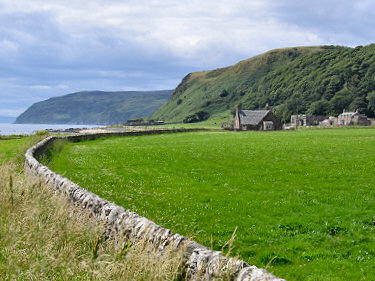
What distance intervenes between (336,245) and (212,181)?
9645 millimetres

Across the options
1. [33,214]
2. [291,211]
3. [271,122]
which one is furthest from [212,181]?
[271,122]

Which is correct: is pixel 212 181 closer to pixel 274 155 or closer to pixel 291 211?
pixel 291 211

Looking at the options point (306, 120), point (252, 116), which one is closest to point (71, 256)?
point (252, 116)

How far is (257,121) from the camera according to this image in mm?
116938

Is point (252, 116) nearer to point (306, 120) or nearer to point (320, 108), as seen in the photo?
point (306, 120)

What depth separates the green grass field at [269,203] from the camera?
9.08m

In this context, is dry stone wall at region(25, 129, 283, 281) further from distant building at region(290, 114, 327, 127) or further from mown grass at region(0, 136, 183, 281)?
distant building at region(290, 114, 327, 127)

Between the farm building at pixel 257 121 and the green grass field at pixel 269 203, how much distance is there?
91265 mm

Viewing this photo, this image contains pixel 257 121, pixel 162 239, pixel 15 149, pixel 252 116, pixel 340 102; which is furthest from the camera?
pixel 340 102

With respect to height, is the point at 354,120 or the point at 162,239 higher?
the point at 354,120

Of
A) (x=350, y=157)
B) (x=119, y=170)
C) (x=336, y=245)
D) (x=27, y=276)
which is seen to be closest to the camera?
(x=27, y=276)

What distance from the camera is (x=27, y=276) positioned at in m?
5.59

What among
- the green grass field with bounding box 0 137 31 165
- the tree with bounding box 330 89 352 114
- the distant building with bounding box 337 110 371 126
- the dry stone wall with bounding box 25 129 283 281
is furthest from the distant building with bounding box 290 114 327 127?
the dry stone wall with bounding box 25 129 283 281

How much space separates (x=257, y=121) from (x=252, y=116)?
341 cm
